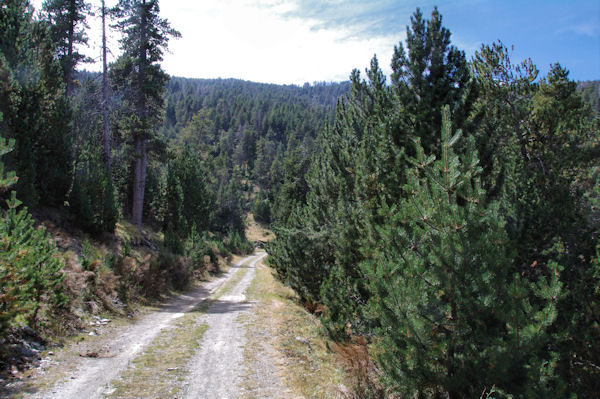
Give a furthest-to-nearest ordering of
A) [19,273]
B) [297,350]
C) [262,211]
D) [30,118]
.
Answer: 1. [262,211]
2. [30,118]
3. [297,350]
4. [19,273]

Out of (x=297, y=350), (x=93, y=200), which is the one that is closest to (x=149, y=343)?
(x=297, y=350)

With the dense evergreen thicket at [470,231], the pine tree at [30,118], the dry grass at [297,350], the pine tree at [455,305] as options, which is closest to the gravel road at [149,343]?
the dry grass at [297,350]

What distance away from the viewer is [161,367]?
6531 mm

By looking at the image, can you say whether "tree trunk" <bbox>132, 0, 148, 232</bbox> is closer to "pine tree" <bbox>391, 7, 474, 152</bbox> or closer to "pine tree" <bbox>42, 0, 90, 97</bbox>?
"pine tree" <bbox>42, 0, 90, 97</bbox>

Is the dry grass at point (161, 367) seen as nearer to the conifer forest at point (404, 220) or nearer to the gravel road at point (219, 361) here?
the gravel road at point (219, 361)

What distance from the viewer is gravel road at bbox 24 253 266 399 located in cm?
528

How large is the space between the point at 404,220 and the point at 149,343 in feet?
22.2

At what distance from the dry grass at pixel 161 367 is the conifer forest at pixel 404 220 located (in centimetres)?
180

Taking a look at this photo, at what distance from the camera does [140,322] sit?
10211 mm

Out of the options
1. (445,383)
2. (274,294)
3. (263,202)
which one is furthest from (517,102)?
(263,202)

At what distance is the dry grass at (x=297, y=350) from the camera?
6.23 metres

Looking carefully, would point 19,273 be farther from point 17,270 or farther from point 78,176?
point 78,176

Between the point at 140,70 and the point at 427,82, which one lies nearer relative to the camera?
the point at 427,82

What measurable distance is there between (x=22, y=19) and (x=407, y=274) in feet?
58.6
